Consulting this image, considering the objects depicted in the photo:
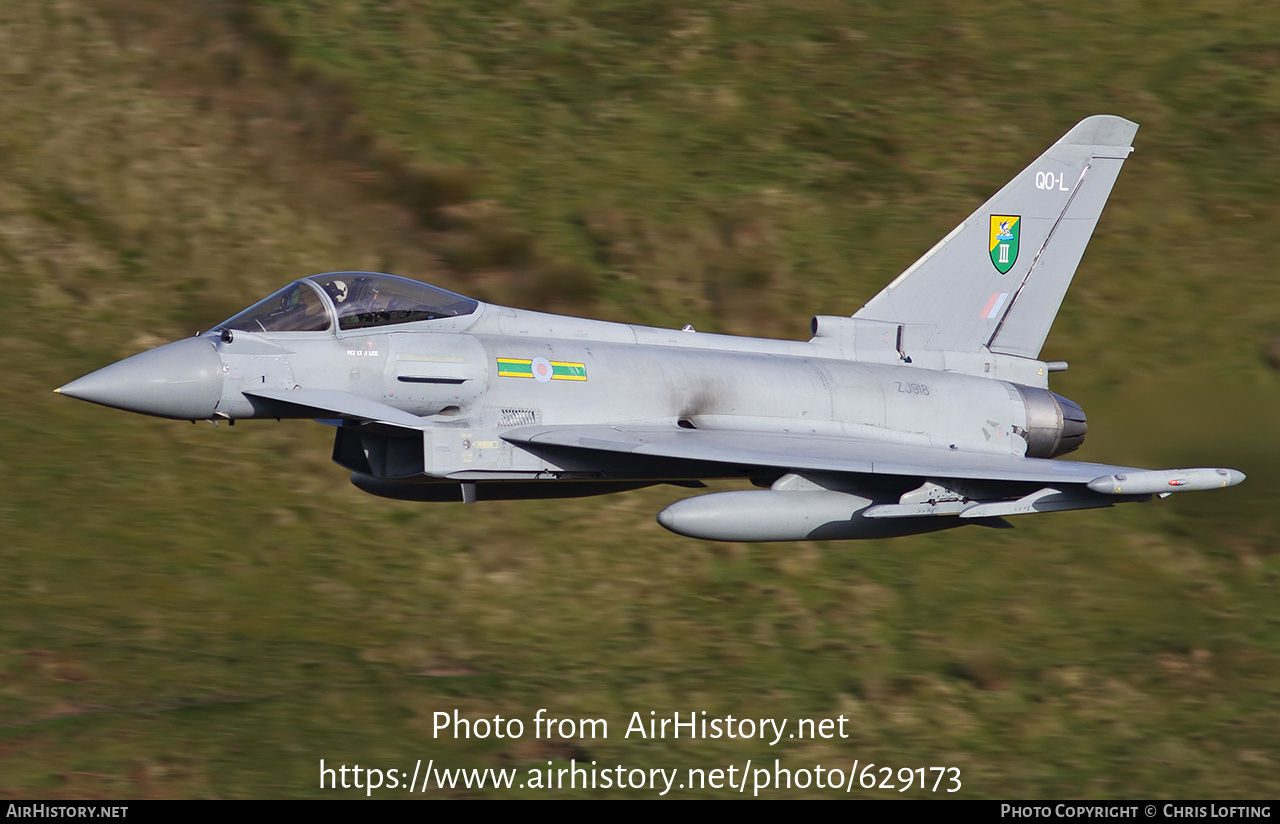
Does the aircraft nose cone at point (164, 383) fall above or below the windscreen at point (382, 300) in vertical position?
below

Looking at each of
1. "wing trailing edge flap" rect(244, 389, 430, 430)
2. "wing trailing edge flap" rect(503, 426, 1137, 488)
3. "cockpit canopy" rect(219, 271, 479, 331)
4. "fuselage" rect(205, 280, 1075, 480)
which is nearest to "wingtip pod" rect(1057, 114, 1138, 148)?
"fuselage" rect(205, 280, 1075, 480)

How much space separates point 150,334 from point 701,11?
13896 mm

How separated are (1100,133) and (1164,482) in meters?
5.45

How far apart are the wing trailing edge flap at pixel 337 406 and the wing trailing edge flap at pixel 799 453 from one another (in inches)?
42.6

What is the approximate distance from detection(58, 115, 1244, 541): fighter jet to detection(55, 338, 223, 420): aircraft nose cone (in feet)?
0.06

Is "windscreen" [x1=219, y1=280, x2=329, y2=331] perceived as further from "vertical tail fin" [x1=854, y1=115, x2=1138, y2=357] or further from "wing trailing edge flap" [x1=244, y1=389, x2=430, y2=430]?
"vertical tail fin" [x1=854, y1=115, x2=1138, y2=357]

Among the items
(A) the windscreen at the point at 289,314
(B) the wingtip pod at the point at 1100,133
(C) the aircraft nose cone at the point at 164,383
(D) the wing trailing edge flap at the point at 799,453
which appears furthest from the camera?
(B) the wingtip pod at the point at 1100,133

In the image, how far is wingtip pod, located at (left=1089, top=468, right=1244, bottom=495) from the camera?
12336 millimetres

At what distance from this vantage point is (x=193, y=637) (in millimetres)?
16094

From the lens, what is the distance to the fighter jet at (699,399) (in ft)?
39.6

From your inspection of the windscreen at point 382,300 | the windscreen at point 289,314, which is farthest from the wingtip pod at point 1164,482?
the windscreen at point 289,314

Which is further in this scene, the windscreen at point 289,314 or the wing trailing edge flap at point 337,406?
the windscreen at point 289,314

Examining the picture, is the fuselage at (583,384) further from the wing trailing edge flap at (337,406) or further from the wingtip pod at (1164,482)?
the wingtip pod at (1164,482)

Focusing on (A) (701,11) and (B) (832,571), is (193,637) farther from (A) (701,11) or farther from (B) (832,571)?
(A) (701,11)
